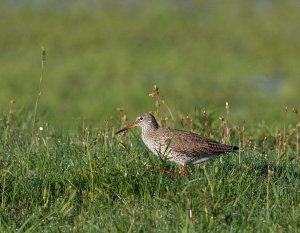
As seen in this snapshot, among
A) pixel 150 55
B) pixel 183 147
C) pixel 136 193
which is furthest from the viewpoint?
pixel 150 55

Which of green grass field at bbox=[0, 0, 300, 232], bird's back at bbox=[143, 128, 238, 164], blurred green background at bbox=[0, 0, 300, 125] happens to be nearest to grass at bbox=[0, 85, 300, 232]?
green grass field at bbox=[0, 0, 300, 232]

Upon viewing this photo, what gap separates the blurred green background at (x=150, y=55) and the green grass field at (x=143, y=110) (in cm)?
5

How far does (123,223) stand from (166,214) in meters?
0.37

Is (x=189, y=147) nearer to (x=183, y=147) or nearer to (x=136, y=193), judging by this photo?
(x=183, y=147)

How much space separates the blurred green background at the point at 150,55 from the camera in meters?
17.5

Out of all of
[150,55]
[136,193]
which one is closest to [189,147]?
[136,193]

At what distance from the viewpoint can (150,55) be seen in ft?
72.0

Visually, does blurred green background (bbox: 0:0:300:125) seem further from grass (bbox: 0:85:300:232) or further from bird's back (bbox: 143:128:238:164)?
grass (bbox: 0:85:300:232)

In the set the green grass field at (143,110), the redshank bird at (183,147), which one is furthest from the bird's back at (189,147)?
the green grass field at (143,110)

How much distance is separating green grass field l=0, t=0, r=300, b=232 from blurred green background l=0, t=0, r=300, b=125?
5 centimetres

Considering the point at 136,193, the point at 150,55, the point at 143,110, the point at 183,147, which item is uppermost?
the point at 150,55

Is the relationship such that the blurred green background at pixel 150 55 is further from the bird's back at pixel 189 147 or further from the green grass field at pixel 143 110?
the bird's back at pixel 189 147

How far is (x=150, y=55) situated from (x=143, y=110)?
5509 mm

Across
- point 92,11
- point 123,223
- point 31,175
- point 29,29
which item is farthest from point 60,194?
point 92,11
